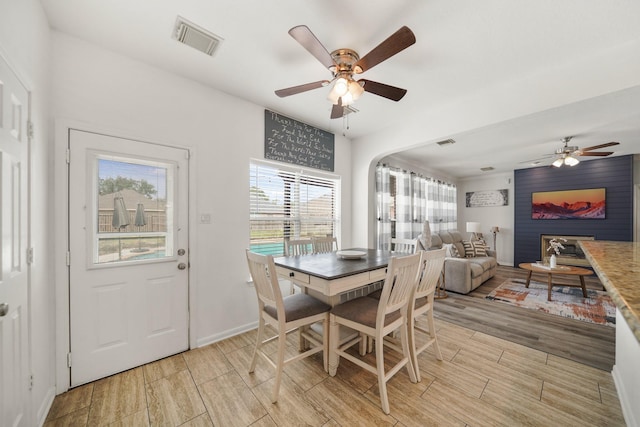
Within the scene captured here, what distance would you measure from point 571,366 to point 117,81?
456 cm

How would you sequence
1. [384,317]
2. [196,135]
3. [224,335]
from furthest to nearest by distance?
[224,335], [196,135], [384,317]

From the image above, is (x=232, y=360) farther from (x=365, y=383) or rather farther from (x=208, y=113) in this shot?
(x=208, y=113)

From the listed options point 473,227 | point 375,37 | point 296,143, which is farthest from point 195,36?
point 473,227

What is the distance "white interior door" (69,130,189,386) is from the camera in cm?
189

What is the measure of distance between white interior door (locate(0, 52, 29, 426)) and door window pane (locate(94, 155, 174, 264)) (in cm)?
59

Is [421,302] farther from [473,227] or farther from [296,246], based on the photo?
[473,227]

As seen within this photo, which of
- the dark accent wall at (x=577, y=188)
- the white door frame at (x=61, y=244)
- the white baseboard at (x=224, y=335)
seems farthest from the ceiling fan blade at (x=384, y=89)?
the dark accent wall at (x=577, y=188)

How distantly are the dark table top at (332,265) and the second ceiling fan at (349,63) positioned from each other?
4.19 feet

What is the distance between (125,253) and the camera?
209cm

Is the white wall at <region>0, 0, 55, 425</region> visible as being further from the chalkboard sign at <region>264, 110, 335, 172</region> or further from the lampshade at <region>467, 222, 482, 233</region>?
the lampshade at <region>467, 222, 482, 233</region>

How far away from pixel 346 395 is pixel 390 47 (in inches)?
93.1

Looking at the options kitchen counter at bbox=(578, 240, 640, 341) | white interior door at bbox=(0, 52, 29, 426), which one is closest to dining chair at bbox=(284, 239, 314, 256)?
white interior door at bbox=(0, 52, 29, 426)

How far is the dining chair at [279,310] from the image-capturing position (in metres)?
1.72

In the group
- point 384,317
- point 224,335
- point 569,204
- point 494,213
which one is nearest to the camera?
point 384,317
